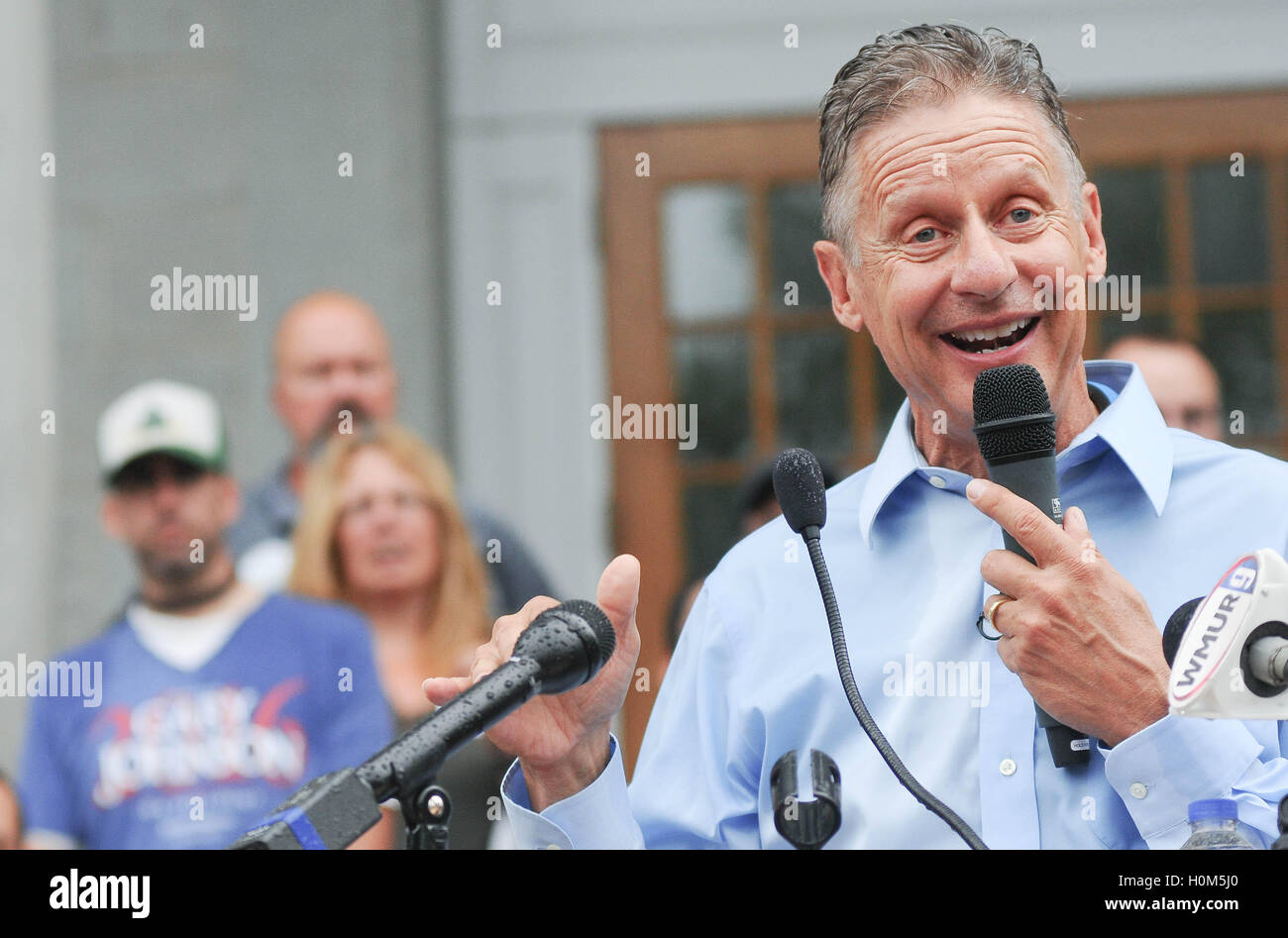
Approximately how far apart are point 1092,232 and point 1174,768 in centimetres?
74

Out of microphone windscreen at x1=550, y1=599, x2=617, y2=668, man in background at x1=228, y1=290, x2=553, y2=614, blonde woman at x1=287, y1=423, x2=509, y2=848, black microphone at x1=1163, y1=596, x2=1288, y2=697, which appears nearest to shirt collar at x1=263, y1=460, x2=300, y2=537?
man in background at x1=228, y1=290, x2=553, y2=614

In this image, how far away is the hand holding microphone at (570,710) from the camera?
1.51 m

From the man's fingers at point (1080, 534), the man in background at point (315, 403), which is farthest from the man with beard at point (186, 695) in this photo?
the man's fingers at point (1080, 534)

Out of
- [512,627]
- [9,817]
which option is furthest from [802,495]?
[9,817]

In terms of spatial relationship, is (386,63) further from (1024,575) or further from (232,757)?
(1024,575)

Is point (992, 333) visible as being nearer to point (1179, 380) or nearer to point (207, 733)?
point (1179, 380)

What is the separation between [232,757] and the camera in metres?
3.09

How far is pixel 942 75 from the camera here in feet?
5.92

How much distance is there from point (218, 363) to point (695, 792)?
3353 millimetres

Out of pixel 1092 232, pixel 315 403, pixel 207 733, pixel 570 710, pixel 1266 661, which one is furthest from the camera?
pixel 315 403

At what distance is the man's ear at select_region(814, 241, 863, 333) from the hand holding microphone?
567 mm

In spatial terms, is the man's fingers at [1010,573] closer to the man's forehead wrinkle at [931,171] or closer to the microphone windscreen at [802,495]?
the microphone windscreen at [802,495]

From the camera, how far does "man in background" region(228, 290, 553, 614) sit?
3.79 metres

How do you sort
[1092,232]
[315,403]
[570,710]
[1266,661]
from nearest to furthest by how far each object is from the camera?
1. [1266,661]
2. [570,710]
3. [1092,232]
4. [315,403]
